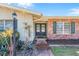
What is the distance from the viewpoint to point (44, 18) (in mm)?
6910

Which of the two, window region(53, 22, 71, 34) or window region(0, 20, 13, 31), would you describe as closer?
window region(0, 20, 13, 31)

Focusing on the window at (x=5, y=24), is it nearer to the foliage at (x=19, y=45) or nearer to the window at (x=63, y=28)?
the foliage at (x=19, y=45)

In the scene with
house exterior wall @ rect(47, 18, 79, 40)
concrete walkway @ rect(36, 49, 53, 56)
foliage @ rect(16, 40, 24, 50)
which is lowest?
concrete walkway @ rect(36, 49, 53, 56)

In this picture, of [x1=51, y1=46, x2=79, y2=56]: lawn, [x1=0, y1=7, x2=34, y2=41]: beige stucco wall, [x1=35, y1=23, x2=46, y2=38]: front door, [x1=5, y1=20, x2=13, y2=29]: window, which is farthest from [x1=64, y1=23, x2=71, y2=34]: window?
[x1=5, y1=20, x2=13, y2=29]: window

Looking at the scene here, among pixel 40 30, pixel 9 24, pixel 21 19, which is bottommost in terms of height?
pixel 40 30

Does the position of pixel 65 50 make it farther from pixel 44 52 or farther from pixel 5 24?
pixel 5 24

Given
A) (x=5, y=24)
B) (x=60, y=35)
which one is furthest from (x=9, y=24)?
(x=60, y=35)

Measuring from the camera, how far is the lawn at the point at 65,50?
6986 millimetres

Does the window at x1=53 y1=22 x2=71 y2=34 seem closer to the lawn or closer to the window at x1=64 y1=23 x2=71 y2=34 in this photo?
the window at x1=64 y1=23 x2=71 y2=34

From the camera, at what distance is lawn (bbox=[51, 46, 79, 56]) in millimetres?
6986

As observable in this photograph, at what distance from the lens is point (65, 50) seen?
282 inches

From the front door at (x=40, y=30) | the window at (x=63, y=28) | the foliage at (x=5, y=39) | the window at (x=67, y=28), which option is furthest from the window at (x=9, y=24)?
the window at (x=67, y=28)

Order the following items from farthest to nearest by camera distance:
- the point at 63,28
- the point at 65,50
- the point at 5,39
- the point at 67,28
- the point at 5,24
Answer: the point at 67,28 < the point at 63,28 < the point at 65,50 < the point at 5,24 < the point at 5,39

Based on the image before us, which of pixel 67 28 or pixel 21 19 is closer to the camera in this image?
pixel 21 19
